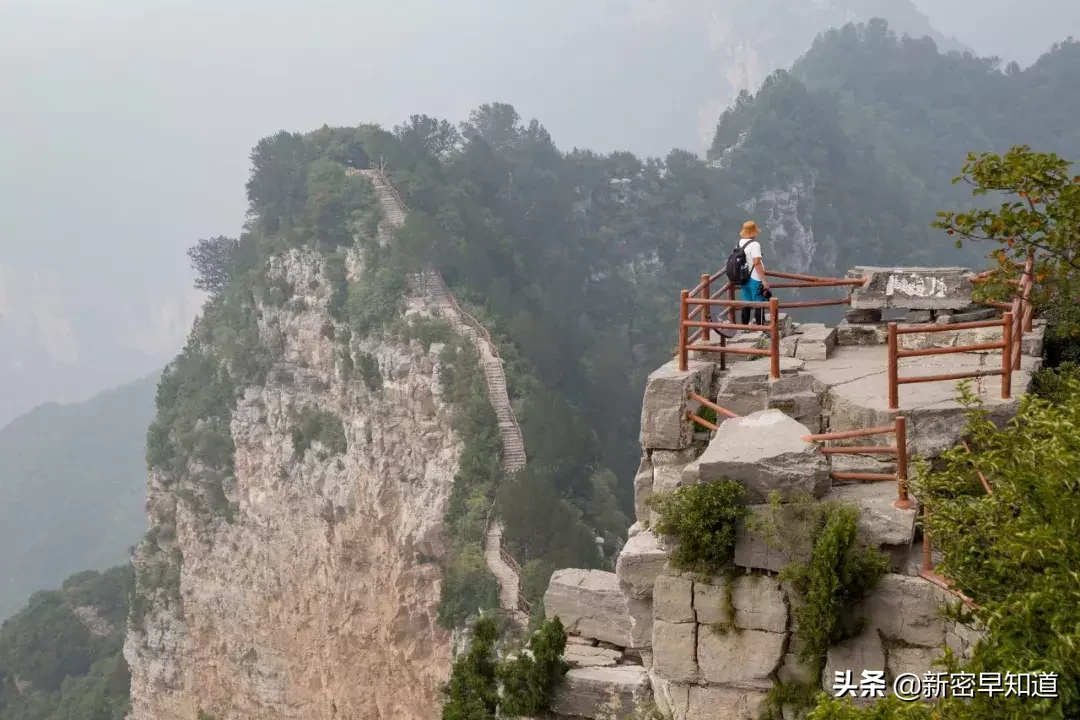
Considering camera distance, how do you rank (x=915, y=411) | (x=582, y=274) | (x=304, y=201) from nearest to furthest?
Answer: (x=915, y=411) → (x=304, y=201) → (x=582, y=274)

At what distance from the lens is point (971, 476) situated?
6.20 meters

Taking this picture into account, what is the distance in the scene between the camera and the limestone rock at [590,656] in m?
10.9

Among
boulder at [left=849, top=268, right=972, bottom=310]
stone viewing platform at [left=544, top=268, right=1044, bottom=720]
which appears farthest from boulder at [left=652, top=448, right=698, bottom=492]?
boulder at [left=849, top=268, right=972, bottom=310]

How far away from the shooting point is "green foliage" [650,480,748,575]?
7.02 meters

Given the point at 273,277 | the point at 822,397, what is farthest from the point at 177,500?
the point at 822,397

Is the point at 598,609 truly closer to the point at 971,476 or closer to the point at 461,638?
the point at 971,476

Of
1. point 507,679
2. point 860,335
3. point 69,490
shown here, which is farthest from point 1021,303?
point 69,490

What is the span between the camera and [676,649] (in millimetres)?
7391

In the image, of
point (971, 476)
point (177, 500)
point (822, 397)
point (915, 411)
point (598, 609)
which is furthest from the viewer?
point (177, 500)

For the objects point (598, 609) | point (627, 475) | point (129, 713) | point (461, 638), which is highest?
point (598, 609)

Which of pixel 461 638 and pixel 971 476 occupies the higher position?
pixel 971 476

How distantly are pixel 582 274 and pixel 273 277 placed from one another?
22.8m

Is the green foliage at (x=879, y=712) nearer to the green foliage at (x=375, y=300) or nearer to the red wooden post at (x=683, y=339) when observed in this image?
the red wooden post at (x=683, y=339)

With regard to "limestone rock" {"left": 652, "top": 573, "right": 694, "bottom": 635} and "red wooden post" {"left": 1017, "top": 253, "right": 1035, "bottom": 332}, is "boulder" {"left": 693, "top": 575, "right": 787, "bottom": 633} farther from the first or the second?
"red wooden post" {"left": 1017, "top": 253, "right": 1035, "bottom": 332}
